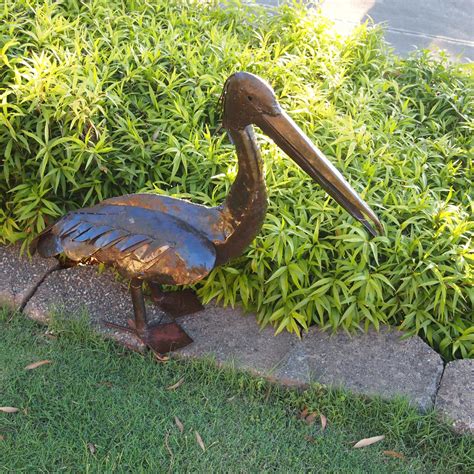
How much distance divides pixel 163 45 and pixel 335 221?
1.69 metres

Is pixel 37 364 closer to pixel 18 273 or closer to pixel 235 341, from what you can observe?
pixel 18 273

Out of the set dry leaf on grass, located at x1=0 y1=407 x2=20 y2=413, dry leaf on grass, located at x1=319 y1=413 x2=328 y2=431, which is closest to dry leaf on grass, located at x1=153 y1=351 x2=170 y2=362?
dry leaf on grass, located at x1=0 y1=407 x2=20 y2=413

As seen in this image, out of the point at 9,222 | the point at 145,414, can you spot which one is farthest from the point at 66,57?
the point at 145,414

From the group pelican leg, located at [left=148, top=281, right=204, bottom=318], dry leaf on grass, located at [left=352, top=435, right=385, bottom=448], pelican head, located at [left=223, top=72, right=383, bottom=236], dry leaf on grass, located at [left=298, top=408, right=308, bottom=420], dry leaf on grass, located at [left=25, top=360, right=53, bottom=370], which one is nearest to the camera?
pelican head, located at [left=223, top=72, right=383, bottom=236]

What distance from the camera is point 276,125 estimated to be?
261cm

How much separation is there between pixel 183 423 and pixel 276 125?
1.40 metres

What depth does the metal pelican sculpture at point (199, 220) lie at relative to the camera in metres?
2.63

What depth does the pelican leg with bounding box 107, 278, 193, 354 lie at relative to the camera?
3227 millimetres

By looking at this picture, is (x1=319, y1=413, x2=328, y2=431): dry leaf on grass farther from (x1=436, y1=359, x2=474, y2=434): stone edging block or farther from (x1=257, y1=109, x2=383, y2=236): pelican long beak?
(x1=257, y1=109, x2=383, y2=236): pelican long beak

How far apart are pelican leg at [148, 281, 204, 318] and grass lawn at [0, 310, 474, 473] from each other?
0.27 metres

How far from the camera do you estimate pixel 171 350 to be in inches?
128

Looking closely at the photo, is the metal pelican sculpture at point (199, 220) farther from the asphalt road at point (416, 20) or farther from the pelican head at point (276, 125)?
the asphalt road at point (416, 20)

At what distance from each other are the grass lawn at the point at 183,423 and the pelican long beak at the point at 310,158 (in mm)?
941

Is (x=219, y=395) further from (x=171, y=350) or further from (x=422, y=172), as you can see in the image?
(x=422, y=172)
